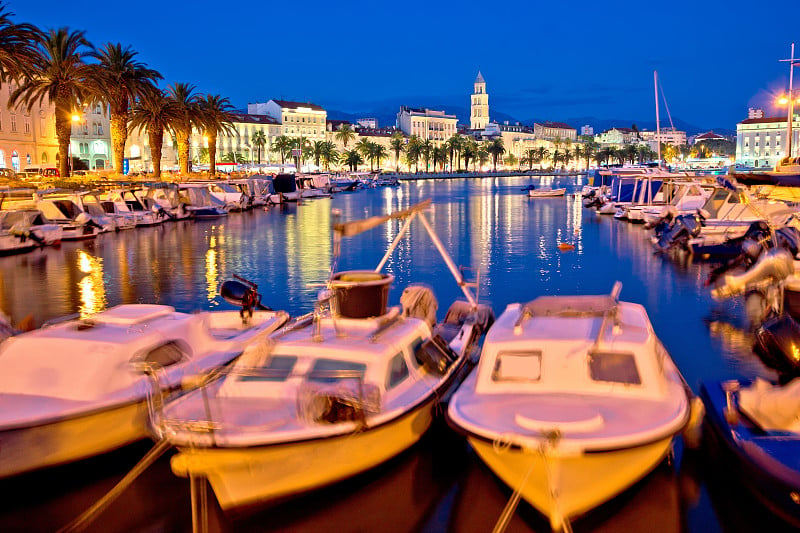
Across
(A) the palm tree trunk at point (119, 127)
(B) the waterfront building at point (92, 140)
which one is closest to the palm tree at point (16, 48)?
(A) the palm tree trunk at point (119, 127)

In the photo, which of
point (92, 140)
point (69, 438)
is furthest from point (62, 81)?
point (92, 140)

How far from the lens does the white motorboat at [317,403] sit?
785 centimetres

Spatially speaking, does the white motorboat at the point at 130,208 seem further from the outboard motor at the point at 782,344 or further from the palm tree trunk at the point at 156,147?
the outboard motor at the point at 782,344

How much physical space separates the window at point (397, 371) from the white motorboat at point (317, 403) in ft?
0.05

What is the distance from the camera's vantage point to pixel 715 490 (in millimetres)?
9211

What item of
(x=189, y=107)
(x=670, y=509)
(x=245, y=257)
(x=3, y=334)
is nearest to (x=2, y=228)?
(x=245, y=257)

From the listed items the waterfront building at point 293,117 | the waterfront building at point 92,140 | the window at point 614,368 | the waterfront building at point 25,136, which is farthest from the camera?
the waterfront building at point 293,117

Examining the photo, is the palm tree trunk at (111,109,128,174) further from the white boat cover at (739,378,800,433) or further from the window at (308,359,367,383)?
the white boat cover at (739,378,800,433)

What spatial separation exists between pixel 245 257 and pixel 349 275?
2205cm

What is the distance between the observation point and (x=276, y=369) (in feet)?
30.9

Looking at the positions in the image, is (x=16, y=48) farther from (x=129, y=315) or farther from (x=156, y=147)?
(x=129, y=315)

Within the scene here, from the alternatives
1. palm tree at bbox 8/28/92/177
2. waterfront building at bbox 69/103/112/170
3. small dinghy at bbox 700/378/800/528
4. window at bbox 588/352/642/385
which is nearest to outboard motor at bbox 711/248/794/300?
small dinghy at bbox 700/378/800/528

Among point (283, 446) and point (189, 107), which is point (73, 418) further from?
point (189, 107)

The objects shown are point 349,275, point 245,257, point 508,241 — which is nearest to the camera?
point 349,275
